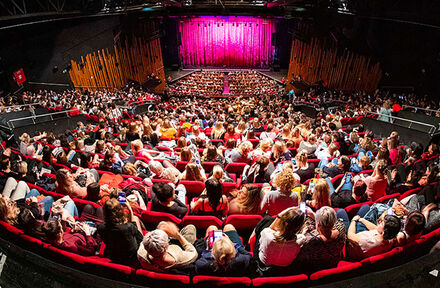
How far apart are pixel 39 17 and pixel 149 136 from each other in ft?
27.0

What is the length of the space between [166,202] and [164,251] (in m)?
0.82

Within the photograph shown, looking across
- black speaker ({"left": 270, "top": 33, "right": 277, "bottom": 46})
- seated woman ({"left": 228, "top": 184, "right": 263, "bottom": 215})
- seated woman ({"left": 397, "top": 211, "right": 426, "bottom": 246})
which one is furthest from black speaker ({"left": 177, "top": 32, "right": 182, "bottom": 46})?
seated woman ({"left": 397, "top": 211, "right": 426, "bottom": 246})

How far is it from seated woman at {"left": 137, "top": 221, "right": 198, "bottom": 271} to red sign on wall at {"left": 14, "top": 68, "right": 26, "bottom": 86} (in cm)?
1479

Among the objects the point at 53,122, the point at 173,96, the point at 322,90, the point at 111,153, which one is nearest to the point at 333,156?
the point at 111,153

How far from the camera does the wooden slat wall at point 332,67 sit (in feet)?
47.4

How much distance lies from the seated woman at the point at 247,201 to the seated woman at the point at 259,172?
0.73m

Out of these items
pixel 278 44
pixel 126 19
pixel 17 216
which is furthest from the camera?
pixel 278 44

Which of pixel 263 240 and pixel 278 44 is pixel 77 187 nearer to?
pixel 263 240

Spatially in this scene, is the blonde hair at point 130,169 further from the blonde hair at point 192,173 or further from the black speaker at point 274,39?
the black speaker at point 274,39

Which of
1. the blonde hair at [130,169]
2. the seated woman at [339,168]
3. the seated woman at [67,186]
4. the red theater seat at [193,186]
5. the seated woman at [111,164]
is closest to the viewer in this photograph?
the seated woman at [67,186]

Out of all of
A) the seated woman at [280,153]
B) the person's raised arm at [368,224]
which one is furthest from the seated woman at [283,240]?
the seated woman at [280,153]

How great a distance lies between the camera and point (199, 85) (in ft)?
65.0

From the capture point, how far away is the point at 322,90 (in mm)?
16578

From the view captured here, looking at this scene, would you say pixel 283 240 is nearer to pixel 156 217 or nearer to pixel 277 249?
pixel 277 249
